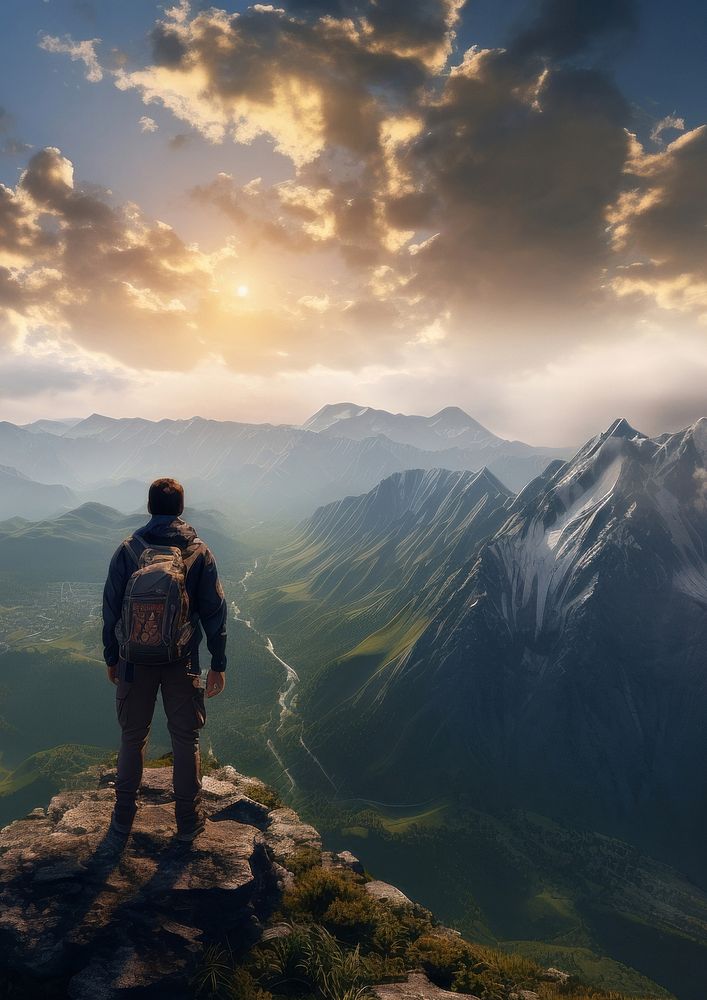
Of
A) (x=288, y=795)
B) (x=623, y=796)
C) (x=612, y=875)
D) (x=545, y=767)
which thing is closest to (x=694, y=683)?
(x=623, y=796)

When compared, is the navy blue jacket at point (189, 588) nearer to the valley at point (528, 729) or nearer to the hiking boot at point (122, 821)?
the hiking boot at point (122, 821)

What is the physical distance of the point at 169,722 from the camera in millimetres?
10773

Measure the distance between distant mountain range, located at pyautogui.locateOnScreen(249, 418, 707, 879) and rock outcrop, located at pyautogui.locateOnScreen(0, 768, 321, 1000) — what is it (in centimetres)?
13252

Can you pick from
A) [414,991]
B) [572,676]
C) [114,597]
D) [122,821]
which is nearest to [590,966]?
[572,676]

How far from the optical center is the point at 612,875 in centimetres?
10169

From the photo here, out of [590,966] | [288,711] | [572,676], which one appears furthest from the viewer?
[288,711]

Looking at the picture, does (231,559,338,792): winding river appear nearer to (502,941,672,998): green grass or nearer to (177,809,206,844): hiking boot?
(502,941,672,998): green grass

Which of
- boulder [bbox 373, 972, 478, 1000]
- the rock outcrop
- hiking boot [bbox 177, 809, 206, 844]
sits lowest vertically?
boulder [bbox 373, 972, 478, 1000]

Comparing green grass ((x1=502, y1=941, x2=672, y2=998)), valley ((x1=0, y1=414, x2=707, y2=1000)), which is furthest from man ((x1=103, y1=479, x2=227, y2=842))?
valley ((x1=0, y1=414, x2=707, y2=1000))

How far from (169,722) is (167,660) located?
80.3 inches

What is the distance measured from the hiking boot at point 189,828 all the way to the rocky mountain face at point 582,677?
5327 inches

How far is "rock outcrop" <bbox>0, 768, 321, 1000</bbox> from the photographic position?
358 inches

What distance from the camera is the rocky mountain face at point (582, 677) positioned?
126m

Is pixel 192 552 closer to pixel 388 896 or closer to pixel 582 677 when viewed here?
pixel 388 896
